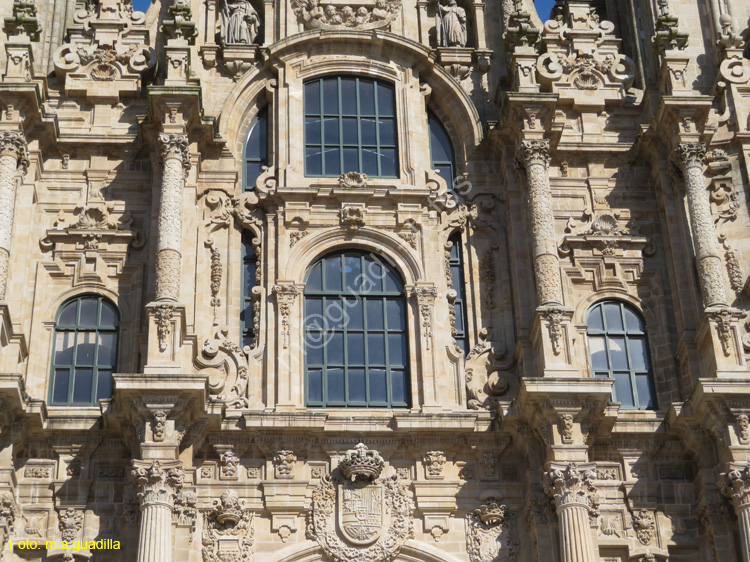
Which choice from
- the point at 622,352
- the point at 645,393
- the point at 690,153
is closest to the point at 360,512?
the point at 645,393

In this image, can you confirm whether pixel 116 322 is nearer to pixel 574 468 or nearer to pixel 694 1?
pixel 574 468

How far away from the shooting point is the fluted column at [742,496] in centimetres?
2225

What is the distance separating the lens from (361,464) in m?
23.2

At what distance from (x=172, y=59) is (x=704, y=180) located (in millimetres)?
8968

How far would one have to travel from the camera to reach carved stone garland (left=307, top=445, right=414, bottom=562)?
2289cm

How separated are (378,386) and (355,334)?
3.18ft

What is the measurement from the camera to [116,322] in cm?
2486

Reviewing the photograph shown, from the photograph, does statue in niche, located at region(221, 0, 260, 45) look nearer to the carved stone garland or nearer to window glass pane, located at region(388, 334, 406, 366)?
window glass pane, located at region(388, 334, 406, 366)

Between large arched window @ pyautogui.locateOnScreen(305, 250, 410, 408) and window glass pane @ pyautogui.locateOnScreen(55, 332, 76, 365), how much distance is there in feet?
12.0

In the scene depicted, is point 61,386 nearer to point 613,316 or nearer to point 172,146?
point 172,146

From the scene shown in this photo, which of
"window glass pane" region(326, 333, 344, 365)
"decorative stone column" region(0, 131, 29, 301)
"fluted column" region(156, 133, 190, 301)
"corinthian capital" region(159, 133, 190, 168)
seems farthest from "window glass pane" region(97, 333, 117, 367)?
"window glass pane" region(326, 333, 344, 365)

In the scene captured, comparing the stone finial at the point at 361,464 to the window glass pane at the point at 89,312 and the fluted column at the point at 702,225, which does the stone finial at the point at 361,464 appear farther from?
the fluted column at the point at 702,225

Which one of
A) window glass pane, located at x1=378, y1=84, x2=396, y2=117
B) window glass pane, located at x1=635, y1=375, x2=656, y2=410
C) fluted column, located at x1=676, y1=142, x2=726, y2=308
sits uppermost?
window glass pane, located at x1=378, y1=84, x2=396, y2=117

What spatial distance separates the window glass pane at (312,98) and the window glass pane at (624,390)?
6.94m
